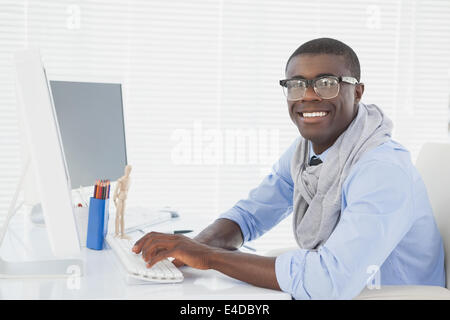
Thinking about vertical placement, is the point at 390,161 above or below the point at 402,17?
below

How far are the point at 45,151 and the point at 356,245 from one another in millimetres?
653

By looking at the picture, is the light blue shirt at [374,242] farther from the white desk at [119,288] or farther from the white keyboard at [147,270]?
the white keyboard at [147,270]

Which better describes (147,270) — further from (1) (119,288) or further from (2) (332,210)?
(2) (332,210)

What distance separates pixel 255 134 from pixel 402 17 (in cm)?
117

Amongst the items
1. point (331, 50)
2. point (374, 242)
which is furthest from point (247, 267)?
point (331, 50)

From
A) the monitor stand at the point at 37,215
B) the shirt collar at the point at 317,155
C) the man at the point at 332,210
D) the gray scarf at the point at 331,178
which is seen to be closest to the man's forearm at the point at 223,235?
the man at the point at 332,210

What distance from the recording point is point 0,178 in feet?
8.61

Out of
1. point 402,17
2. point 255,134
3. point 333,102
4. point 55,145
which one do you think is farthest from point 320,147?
point 402,17

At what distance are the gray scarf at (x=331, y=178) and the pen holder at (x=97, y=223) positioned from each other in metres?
0.54

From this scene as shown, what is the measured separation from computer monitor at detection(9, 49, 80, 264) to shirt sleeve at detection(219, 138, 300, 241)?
65 cm

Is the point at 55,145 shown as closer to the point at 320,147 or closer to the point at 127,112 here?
the point at 320,147

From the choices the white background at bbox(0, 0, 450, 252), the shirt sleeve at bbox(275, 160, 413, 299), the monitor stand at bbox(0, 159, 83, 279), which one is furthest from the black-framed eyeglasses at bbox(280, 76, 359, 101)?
the white background at bbox(0, 0, 450, 252)

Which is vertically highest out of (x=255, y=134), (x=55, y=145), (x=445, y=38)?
(x=445, y=38)

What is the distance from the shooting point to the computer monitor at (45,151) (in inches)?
36.2
